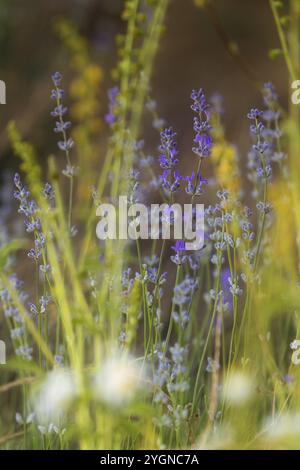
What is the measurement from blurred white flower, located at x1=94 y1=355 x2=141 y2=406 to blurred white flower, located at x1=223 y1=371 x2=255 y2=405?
0.27 metres

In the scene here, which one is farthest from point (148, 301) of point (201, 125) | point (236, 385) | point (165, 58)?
point (165, 58)

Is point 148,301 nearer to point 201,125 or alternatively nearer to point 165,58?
point 201,125

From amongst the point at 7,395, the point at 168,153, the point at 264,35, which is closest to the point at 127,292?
the point at 168,153

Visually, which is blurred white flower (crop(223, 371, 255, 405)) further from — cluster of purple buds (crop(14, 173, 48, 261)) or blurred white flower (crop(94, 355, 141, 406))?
cluster of purple buds (crop(14, 173, 48, 261))

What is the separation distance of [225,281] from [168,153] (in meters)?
0.43

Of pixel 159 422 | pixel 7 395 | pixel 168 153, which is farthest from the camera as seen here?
pixel 7 395

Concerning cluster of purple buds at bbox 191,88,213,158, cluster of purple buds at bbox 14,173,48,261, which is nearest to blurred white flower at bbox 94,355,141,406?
cluster of purple buds at bbox 14,173,48,261

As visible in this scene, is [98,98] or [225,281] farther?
[98,98]

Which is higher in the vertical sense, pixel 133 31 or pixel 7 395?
pixel 133 31

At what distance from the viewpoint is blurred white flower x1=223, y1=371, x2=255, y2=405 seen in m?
1.71

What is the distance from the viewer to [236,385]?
173 cm
